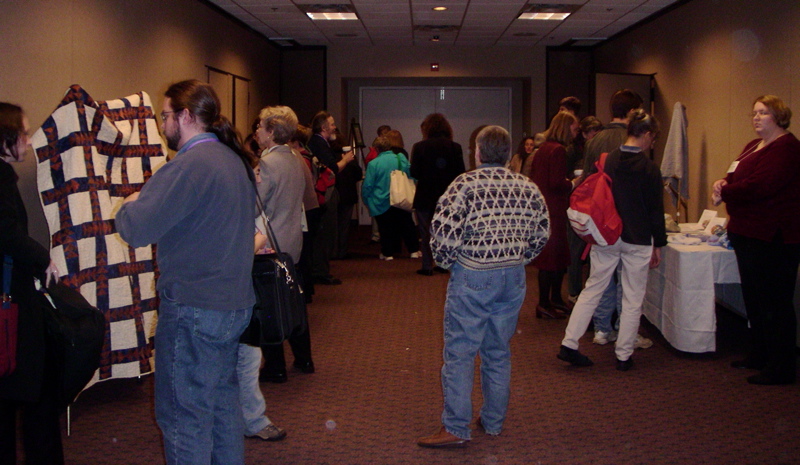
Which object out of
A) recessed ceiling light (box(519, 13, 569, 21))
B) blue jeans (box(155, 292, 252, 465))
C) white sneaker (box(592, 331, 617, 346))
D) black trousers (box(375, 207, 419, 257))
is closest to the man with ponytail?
blue jeans (box(155, 292, 252, 465))

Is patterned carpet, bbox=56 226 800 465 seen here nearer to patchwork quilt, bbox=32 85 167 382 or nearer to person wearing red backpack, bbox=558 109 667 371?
person wearing red backpack, bbox=558 109 667 371

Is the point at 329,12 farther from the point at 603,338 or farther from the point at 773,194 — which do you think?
the point at 773,194

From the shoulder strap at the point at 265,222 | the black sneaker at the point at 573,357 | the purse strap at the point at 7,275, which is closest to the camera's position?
the shoulder strap at the point at 265,222

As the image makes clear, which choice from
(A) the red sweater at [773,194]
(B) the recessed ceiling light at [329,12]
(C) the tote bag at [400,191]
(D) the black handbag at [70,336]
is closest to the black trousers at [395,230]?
(C) the tote bag at [400,191]

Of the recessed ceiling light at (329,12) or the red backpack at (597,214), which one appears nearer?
the red backpack at (597,214)

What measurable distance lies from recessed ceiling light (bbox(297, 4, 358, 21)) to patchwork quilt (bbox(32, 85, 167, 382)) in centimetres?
444

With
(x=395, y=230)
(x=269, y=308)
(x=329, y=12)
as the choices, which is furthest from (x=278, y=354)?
(x=329, y=12)

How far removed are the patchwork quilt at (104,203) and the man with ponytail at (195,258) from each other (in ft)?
5.21

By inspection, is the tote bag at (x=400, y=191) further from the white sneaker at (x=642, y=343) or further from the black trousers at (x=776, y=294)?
the black trousers at (x=776, y=294)

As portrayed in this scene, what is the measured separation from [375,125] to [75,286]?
907 cm

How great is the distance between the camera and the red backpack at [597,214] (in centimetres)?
389

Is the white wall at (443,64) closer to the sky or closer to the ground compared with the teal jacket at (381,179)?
closer to the sky

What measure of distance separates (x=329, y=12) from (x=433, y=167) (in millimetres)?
2605

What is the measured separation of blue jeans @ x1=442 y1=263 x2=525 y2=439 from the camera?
285cm
